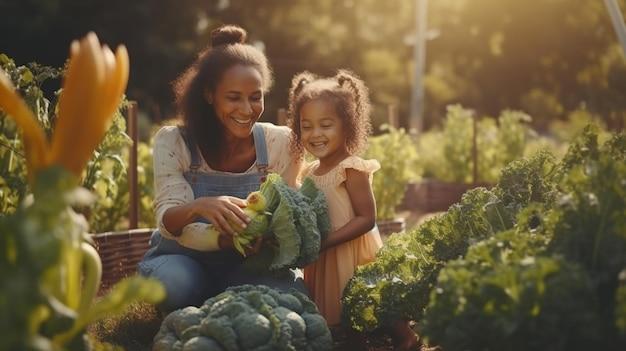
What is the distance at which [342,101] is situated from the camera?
4410 millimetres

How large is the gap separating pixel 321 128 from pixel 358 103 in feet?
1.11

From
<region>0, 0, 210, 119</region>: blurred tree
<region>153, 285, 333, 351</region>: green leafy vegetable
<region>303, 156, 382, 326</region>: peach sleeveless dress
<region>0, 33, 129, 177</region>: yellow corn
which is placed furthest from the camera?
<region>0, 0, 210, 119</region>: blurred tree

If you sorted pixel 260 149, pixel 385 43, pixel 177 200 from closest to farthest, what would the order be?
pixel 177 200, pixel 260 149, pixel 385 43

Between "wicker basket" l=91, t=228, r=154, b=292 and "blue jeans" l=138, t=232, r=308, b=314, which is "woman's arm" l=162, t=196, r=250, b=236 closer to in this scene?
"blue jeans" l=138, t=232, r=308, b=314

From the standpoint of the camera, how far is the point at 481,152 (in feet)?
38.5

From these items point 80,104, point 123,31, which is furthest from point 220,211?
point 123,31

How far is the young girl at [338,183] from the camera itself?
429 centimetres

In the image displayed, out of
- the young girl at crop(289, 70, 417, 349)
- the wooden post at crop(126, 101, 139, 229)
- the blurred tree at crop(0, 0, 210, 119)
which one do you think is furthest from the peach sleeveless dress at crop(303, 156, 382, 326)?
the blurred tree at crop(0, 0, 210, 119)

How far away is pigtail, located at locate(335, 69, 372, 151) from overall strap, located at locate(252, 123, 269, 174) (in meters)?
0.50

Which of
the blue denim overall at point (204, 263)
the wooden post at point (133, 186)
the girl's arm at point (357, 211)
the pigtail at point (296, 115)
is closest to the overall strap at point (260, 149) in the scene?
the blue denim overall at point (204, 263)

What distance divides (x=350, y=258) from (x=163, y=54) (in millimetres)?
17594

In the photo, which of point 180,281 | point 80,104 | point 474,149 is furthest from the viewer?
point 474,149

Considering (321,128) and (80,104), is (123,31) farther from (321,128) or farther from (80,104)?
(80,104)

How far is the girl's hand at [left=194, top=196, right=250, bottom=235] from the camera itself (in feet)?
12.3
